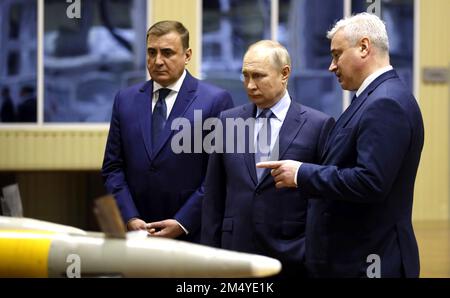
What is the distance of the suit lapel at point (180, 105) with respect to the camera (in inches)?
157

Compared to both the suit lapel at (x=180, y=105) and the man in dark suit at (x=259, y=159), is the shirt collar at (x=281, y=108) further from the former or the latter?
the suit lapel at (x=180, y=105)

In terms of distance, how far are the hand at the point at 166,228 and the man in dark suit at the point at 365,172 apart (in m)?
0.84

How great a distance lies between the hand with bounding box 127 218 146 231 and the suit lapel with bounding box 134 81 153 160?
28cm

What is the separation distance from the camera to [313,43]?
9758 millimetres

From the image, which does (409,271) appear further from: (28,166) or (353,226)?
(28,166)

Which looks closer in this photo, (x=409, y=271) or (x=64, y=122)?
(x=409, y=271)

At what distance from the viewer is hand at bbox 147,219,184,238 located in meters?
3.90

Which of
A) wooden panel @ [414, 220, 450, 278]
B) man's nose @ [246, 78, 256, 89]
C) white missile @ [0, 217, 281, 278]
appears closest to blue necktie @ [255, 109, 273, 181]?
man's nose @ [246, 78, 256, 89]

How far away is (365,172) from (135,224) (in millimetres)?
1267

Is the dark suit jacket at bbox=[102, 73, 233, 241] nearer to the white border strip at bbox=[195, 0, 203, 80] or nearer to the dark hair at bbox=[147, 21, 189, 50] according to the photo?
the dark hair at bbox=[147, 21, 189, 50]

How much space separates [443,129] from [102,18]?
3.89 metres

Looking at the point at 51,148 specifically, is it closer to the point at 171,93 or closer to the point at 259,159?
the point at 171,93

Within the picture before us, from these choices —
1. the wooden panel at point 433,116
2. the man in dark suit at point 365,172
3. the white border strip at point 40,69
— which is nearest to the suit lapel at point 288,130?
the man in dark suit at point 365,172
